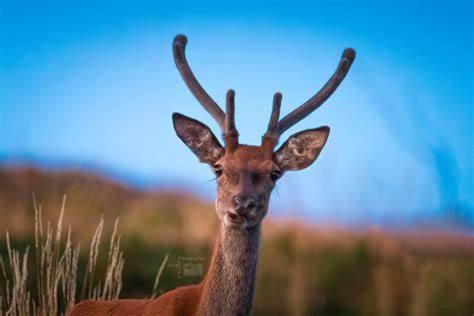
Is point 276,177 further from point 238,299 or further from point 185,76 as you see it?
point 185,76

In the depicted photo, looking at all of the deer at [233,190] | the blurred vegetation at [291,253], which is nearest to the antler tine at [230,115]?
the deer at [233,190]

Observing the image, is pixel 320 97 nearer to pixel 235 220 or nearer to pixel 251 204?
pixel 251 204

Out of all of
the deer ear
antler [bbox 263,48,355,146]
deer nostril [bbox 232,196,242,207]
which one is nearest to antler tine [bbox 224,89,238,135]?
antler [bbox 263,48,355,146]

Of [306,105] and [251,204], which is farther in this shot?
[306,105]

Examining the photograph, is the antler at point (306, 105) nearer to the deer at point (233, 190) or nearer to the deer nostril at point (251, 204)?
the deer at point (233, 190)

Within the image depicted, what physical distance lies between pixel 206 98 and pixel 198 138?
1.35ft

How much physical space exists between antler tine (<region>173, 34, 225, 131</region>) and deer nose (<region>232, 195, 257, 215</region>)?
79 centimetres

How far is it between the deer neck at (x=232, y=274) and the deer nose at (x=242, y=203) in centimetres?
22

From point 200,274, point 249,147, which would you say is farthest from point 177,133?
point 200,274

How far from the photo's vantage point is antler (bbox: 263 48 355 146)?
4559 millimetres

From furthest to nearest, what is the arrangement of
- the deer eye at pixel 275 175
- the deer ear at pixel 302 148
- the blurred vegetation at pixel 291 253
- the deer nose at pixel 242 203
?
the blurred vegetation at pixel 291 253 < the deer ear at pixel 302 148 < the deer eye at pixel 275 175 < the deer nose at pixel 242 203

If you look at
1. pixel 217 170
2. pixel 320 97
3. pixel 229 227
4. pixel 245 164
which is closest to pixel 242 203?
pixel 229 227

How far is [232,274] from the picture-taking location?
13.3ft

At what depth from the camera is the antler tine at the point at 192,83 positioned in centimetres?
468
